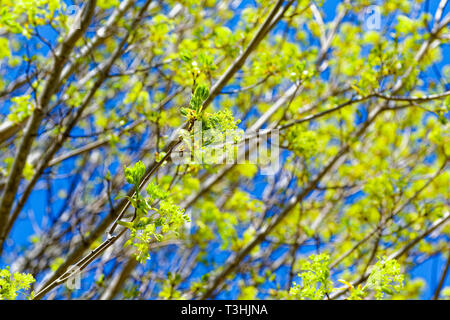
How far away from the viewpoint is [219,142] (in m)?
1.97

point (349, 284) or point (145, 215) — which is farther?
point (349, 284)

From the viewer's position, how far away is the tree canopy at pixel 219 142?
227cm

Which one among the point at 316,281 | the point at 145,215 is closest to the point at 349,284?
the point at 316,281

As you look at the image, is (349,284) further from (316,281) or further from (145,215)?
(145,215)

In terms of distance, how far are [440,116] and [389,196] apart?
0.97 metres

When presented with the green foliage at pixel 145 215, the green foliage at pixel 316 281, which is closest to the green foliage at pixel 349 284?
the green foliage at pixel 316 281

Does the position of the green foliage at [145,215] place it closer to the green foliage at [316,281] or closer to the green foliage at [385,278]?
the green foliage at [316,281]

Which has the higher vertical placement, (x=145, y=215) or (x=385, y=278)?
(x=145, y=215)

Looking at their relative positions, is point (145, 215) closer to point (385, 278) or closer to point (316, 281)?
point (316, 281)

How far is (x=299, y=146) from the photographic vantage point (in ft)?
11.2

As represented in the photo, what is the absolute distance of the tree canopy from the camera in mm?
2271
